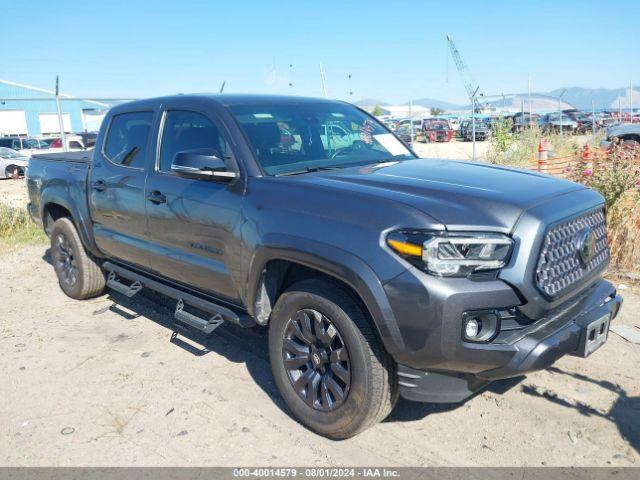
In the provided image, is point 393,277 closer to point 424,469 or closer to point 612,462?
point 424,469

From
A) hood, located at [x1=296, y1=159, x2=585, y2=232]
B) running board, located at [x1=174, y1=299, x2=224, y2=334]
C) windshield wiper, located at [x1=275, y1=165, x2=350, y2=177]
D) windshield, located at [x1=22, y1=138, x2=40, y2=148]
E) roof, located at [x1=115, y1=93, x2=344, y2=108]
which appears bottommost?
running board, located at [x1=174, y1=299, x2=224, y2=334]

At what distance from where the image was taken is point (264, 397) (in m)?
3.74

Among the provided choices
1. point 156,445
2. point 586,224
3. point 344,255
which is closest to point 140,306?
point 156,445

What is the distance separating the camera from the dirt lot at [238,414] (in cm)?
308

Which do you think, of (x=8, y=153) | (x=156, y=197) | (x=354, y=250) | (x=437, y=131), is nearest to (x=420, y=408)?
(x=354, y=250)

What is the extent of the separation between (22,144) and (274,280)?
25.0 meters

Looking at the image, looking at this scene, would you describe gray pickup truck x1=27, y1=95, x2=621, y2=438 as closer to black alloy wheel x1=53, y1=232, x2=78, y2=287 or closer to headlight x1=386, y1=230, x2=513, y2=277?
headlight x1=386, y1=230, x2=513, y2=277

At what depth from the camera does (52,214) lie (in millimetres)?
6230

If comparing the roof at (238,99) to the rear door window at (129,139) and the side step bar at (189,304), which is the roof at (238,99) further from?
the side step bar at (189,304)

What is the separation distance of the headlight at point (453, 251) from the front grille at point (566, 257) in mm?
220

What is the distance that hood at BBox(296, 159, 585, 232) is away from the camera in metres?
2.71

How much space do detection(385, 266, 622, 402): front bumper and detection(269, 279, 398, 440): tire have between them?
162mm

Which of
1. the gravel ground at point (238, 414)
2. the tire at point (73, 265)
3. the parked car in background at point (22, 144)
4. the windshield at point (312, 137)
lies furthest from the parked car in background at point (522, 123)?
the parked car in background at point (22, 144)

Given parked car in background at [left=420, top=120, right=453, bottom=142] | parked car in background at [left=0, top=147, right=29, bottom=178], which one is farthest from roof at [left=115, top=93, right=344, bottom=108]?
parked car in background at [left=420, top=120, right=453, bottom=142]
